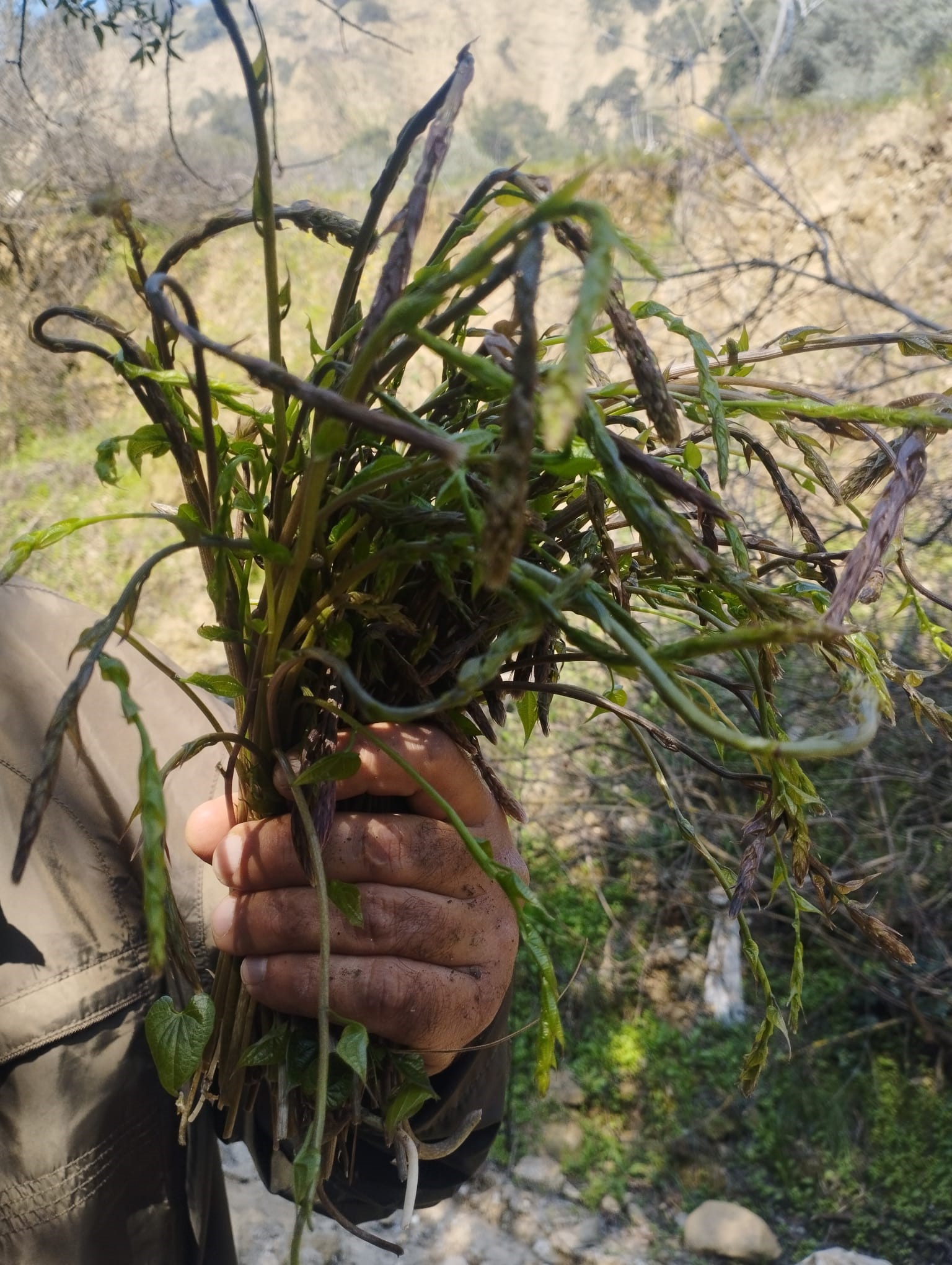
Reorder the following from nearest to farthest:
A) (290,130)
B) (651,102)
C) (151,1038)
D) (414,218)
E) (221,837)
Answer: (414,218)
(151,1038)
(221,837)
(651,102)
(290,130)

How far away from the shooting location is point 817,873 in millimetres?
681

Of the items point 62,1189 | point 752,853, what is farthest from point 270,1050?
point 62,1189

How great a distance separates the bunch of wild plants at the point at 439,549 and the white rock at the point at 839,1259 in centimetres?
203

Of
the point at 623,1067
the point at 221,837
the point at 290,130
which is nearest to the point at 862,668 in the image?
the point at 221,837

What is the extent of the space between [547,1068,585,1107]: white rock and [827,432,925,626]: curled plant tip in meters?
2.91

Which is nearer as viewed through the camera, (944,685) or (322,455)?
(322,455)

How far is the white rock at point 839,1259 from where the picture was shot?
2.24m

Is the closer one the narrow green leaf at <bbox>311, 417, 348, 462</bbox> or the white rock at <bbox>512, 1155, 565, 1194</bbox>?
the narrow green leaf at <bbox>311, 417, 348, 462</bbox>

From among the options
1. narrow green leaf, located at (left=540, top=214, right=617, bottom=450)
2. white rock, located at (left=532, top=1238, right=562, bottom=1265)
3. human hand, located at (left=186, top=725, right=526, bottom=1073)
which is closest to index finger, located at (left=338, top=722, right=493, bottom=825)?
human hand, located at (left=186, top=725, right=526, bottom=1073)

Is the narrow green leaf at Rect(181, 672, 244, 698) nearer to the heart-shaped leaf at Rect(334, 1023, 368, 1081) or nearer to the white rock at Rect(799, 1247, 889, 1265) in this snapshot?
the heart-shaped leaf at Rect(334, 1023, 368, 1081)

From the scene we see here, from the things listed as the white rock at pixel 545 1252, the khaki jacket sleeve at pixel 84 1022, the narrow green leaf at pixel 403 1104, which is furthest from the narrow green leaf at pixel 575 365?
the white rock at pixel 545 1252

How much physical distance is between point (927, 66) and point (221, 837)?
8.19m

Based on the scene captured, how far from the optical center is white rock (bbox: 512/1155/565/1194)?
9.14 ft

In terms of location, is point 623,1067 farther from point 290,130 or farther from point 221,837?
point 290,130
